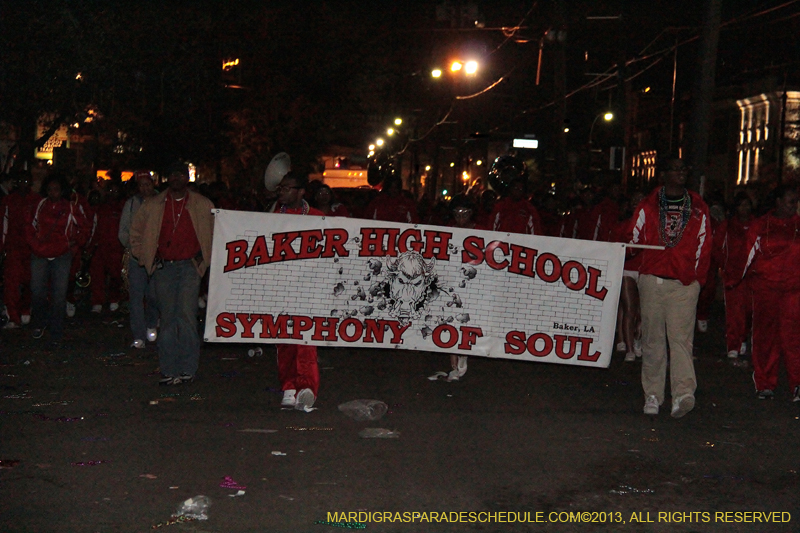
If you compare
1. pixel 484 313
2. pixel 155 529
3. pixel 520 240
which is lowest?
pixel 155 529

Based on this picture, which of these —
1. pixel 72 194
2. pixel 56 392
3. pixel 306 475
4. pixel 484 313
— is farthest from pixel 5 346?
pixel 306 475

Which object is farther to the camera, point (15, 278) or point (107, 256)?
point (107, 256)

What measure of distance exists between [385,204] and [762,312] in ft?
23.5

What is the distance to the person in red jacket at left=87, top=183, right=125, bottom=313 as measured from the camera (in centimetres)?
1644

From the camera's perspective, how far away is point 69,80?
1998 centimetres

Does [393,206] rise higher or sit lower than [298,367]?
higher

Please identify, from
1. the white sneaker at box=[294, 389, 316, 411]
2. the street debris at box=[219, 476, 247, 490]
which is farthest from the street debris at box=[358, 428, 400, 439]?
the street debris at box=[219, 476, 247, 490]

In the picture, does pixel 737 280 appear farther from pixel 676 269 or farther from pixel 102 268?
pixel 102 268

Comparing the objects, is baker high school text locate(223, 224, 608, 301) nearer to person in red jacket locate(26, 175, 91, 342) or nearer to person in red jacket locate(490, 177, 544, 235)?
person in red jacket locate(490, 177, 544, 235)

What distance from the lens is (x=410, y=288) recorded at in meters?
9.23

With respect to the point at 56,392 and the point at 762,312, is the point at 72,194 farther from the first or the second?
the point at 762,312

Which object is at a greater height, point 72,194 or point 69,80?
point 69,80

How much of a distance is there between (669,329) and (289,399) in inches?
125

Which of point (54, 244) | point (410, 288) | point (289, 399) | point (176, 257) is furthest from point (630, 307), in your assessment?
point (54, 244)
